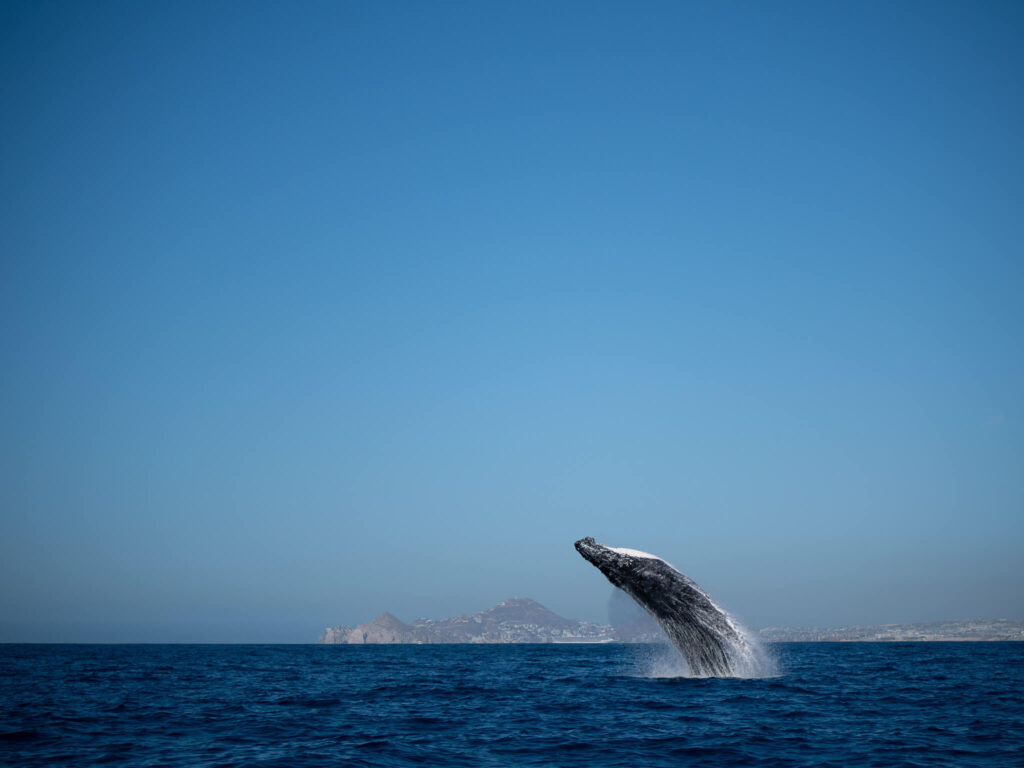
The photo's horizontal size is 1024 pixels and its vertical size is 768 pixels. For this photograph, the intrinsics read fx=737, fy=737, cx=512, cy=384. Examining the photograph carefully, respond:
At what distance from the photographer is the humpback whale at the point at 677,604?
20.2 m

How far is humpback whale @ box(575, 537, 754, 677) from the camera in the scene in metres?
20.2

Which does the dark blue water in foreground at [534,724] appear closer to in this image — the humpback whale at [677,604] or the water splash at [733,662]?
the water splash at [733,662]

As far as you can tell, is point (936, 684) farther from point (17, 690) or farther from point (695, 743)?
point (17, 690)

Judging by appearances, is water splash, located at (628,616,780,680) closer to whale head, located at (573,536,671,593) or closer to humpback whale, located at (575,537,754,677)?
humpback whale, located at (575,537,754,677)

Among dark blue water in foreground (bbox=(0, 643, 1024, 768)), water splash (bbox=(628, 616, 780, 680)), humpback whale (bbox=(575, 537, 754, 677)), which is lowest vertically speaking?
dark blue water in foreground (bbox=(0, 643, 1024, 768))

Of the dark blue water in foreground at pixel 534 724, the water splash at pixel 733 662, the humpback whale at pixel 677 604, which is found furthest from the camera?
the water splash at pixel 733 662

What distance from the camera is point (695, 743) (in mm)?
Answer: 13359

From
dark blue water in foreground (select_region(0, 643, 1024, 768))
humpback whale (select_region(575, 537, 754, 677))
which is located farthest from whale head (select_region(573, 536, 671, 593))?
dark blue water in foreground (select_region(0, 643, 1024, 768))

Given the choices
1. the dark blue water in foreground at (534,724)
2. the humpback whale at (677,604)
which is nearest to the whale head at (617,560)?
the humpback whale at (677,604)

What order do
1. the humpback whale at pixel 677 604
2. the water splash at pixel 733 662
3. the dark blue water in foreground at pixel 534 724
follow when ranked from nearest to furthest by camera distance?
the dark blue water in foreground at pixel 534 724 < the humpback whale at pixel 677 604 < the water splash at pixel 733 662

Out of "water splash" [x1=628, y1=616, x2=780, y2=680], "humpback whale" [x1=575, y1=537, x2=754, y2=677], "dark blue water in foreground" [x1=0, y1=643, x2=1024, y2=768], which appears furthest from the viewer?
"water splash" [x1=628, y1=616, x2=780, y2=680]

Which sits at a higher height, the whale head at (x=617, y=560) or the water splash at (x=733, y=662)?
the whale head at (x=617, y=560)

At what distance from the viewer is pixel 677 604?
20359 mm

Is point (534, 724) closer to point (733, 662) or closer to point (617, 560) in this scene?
point (617, 560)
